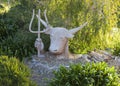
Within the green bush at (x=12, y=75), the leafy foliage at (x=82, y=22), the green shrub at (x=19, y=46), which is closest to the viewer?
the green bush at (x=12, y=75)

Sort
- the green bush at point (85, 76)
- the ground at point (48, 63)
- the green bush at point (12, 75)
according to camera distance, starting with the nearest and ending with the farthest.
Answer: the green bush at point (12, 75), the green bush at point (85, 76), the ground at point (48, 63)

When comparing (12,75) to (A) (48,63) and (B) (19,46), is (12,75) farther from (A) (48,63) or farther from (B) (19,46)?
(B) (19,46)

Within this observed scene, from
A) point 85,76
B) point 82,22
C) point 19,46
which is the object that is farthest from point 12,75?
point 82,22

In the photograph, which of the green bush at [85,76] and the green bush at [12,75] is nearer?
the green bush at [12,75]

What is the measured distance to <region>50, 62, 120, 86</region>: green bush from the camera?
16.0 feet

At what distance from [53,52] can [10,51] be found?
891 mm

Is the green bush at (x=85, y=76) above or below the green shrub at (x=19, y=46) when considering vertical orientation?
below

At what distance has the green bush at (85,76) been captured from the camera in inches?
192

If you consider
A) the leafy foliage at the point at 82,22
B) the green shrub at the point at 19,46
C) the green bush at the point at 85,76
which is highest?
the leafy foliage at the point at 82,22

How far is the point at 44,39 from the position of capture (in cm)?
648

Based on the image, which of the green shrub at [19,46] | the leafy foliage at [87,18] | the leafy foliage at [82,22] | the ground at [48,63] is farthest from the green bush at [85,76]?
the leafy foliage at [87,18]

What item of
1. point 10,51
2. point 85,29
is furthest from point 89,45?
Answer: point 10,51

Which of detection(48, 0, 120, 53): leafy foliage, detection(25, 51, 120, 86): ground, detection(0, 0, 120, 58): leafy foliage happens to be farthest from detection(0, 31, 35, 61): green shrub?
detection(48, 0, 120, 53): leafy foliage

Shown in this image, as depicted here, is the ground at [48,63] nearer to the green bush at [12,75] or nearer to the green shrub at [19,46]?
the green shrub at [19,46]
